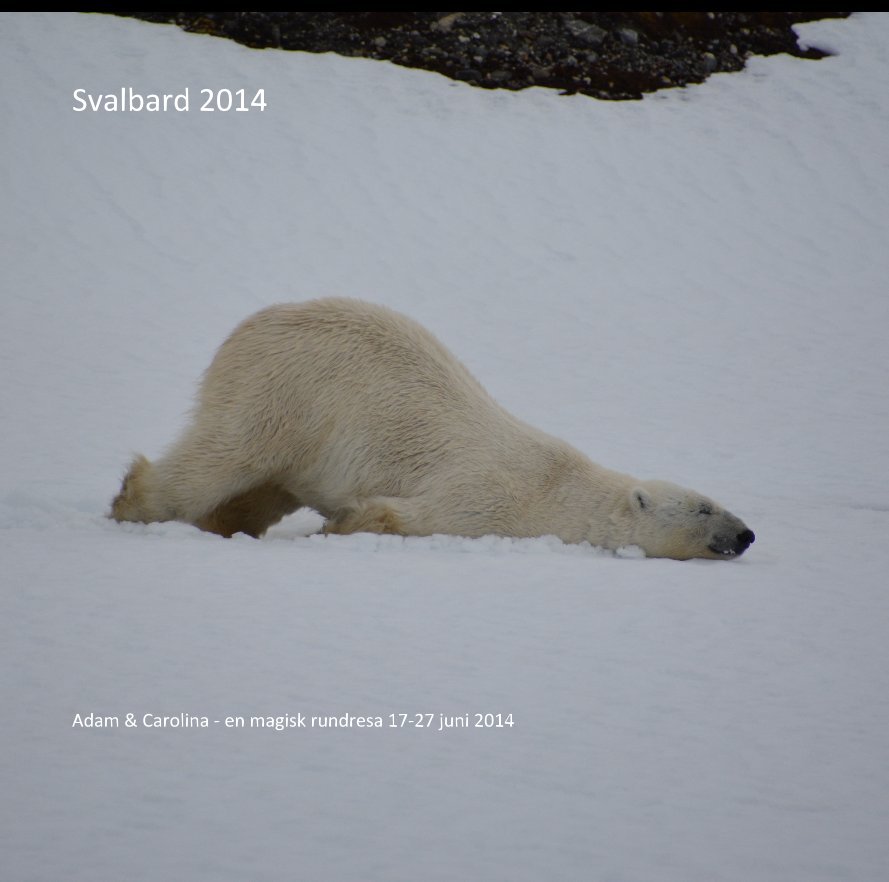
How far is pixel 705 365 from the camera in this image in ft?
35.6

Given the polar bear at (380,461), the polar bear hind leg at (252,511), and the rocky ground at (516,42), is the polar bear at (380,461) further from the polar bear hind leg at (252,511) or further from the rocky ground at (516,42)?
the rocky ground at (516,42)

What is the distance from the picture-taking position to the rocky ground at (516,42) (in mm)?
15359

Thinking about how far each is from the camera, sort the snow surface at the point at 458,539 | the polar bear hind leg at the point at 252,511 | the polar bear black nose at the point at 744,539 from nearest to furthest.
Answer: the snow surface at the point at 458,539 → the polar bear black nose at the point at 744,539 → the polar bear hind leg at the point at 252,511

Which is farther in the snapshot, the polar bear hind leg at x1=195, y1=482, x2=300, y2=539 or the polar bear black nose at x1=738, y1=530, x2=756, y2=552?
the polar bear hind leg at x1=195, y1=482, x2=300, y2=539

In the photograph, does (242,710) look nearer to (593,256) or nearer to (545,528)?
(545,528)

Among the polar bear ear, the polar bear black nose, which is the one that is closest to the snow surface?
the polar bear black nose

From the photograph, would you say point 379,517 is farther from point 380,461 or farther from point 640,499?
point 640,499

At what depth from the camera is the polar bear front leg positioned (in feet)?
18.5

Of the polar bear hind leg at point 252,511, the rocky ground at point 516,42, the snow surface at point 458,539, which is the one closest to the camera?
the snow surface at point 458,539

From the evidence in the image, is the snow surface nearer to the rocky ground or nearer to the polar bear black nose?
the polar bear black nose

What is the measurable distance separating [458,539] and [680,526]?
115 centimetres

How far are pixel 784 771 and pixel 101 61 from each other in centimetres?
1347

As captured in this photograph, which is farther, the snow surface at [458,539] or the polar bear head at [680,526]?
the polar bear head at [680,526]

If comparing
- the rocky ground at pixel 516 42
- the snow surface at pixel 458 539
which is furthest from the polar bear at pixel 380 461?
the rocky ground at pixel 516 42
